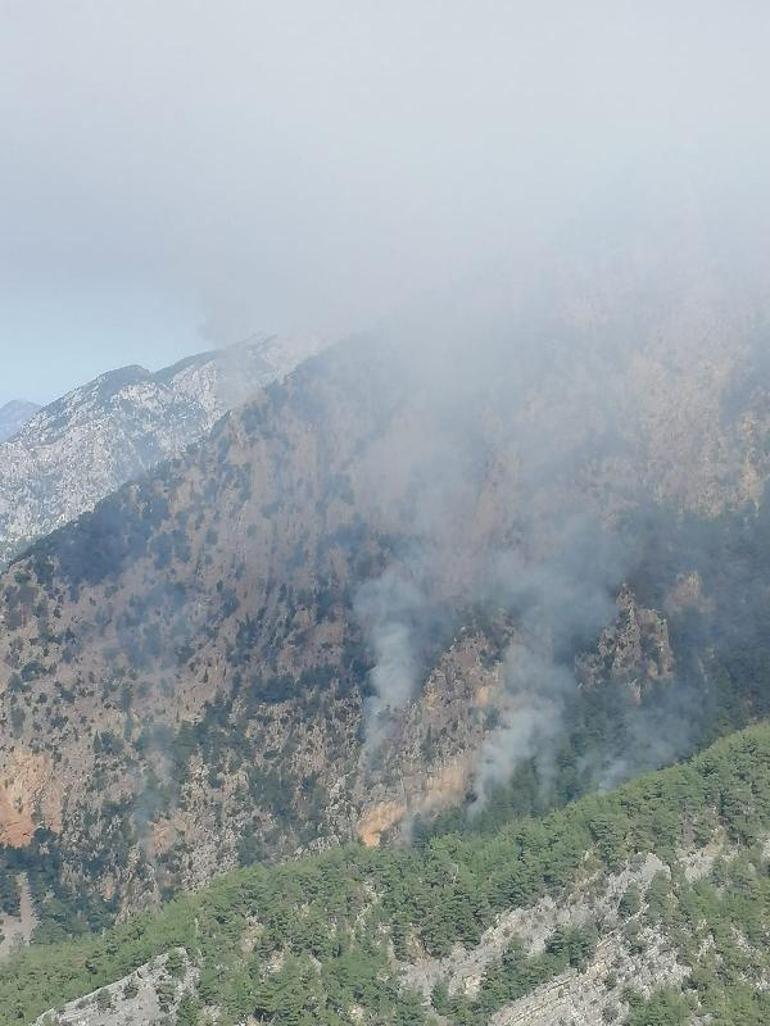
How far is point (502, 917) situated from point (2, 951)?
366 ft

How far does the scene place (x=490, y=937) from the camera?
11756 centimetres

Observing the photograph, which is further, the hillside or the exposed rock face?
the hillside

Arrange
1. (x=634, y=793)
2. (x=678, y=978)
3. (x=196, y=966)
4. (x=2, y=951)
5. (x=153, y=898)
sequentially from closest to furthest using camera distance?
(x=678, y=978) → (x=196, y=966) → (x=634, y=793) → (x=2, y=951) → (x=153, y=898)

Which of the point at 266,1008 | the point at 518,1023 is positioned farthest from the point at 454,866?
the point at 266,1008

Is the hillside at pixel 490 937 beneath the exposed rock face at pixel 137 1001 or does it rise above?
beneath

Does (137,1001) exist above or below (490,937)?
above

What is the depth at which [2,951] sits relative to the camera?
18262cm

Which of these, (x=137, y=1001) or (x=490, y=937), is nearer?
(x=137, y=1001)

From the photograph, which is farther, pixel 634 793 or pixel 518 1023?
pixel 634 793

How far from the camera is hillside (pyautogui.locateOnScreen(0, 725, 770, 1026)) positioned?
350 feet

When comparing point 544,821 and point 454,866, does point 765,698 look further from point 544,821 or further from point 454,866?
point 454,866

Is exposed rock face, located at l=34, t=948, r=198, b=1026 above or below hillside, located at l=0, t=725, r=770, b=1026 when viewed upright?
above

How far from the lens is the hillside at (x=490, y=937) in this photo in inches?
4205

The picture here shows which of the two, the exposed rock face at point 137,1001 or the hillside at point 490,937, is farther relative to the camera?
the hillside at point 490,937
